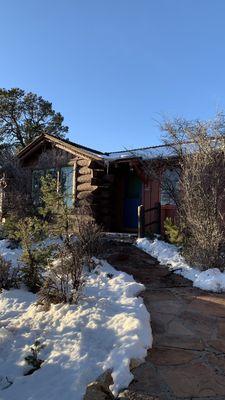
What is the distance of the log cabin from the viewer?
585 inches

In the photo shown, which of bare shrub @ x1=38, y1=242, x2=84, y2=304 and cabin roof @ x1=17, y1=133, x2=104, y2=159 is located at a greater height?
cabin roof @ x1=17, y1=133, x2=104, y2=159

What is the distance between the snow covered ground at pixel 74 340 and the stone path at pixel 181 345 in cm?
21

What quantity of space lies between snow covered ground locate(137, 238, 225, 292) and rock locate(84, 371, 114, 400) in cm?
390

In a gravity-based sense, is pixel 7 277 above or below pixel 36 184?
below

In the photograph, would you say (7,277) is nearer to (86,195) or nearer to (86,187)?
(86,195)

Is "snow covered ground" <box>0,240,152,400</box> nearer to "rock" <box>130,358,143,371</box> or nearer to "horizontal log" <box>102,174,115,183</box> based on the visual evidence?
"rock" <box>130,358,143,371</box>

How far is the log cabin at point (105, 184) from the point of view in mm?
14852

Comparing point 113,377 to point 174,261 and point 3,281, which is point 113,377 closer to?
point 3,281

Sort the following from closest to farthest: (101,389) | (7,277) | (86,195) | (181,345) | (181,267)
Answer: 1. (101,389)
2. (181,345)
3. (7,277)
4. (181,267)
5. (86,195)

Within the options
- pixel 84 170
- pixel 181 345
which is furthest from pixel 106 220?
pixel 181 345

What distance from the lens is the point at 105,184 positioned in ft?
52.1

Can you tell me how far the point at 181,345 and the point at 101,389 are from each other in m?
1.41

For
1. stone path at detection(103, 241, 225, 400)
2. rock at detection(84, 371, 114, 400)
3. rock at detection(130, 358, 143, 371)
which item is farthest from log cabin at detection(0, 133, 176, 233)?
rock at detection(84, 371, 114, 400)

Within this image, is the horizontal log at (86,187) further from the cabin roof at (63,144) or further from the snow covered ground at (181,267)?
the snow covered ground at (181,267)
